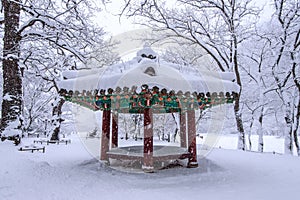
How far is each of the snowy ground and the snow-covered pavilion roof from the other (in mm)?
2543

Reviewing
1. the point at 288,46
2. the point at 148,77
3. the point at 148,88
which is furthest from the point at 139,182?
the point at 288,46

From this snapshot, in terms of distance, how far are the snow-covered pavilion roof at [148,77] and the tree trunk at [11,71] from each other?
2163 mm

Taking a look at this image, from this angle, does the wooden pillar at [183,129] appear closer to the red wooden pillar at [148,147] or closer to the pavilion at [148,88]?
the pavilion at [148,88]

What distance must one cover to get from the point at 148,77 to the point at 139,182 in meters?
2.81

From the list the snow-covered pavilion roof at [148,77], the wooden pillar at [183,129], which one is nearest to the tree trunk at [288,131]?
the wooden pillar at [183,129]

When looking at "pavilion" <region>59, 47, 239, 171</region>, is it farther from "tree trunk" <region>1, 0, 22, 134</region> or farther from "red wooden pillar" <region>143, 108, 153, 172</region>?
"tree trunk" <region>1, 0, 22, 134</region>

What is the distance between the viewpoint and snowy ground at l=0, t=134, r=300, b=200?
5.17 metres

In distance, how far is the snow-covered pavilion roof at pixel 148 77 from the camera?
6.45m

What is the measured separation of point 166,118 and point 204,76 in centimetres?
2394

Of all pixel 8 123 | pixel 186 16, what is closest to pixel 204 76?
pixel 8 123

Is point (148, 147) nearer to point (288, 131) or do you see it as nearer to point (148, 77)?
point (148, 77)

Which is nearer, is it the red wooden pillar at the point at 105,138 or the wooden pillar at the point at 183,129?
the red wooden pillar at the point at 105,138

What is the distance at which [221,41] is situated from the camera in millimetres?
17453

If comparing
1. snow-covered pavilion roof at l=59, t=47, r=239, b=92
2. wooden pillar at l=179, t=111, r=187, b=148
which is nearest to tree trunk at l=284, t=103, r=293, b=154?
wooden pillar at l=179, t=111, r=187, b=148
